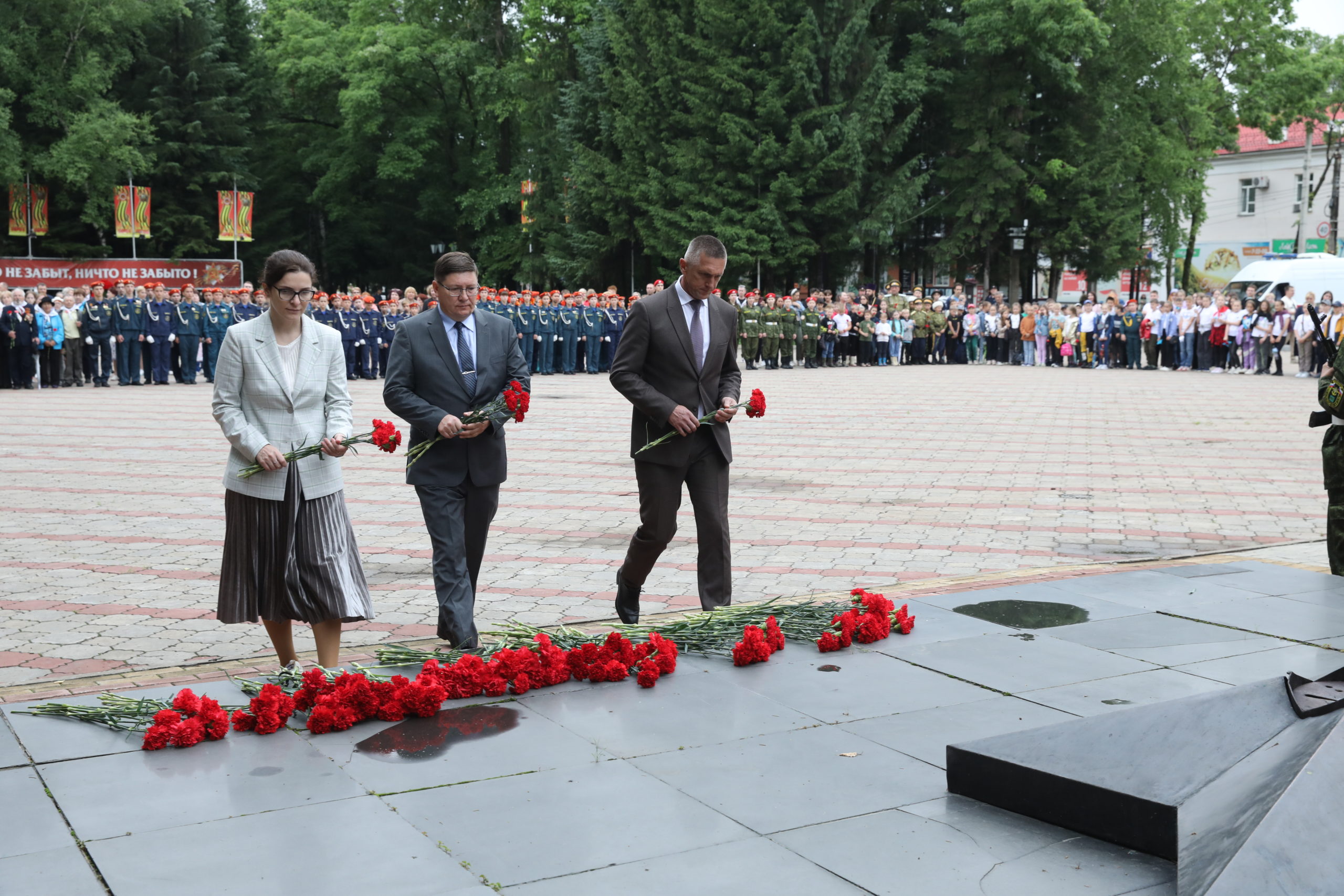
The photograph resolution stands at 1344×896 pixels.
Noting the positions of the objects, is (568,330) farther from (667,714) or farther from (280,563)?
(667,714)

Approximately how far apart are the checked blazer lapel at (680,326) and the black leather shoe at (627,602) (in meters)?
1.12

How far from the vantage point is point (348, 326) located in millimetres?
27703

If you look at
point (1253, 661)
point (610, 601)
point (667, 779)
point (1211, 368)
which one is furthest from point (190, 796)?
point (1211, 368)

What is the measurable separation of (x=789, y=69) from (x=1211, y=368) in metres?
16.6

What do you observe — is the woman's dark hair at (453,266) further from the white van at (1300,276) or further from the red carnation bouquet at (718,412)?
the white van at (1300,276)

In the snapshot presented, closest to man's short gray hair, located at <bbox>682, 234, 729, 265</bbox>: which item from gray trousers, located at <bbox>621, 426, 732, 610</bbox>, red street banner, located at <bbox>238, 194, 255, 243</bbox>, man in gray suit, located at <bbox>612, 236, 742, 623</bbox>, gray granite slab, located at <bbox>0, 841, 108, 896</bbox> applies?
man in gray suit, located at <bbox>612, 236, 742, 623</bbox>

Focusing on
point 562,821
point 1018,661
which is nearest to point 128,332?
point 1018,661

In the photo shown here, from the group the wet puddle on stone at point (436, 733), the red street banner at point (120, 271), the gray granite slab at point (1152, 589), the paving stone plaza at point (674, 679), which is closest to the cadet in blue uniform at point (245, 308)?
the paving stone plaza at point (674, 679)

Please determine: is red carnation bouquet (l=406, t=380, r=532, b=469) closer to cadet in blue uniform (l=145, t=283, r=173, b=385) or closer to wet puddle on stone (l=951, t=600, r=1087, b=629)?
wet puddle on stone (l=951, t=600, r=1087, b=629)

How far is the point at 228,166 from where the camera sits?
50.0m

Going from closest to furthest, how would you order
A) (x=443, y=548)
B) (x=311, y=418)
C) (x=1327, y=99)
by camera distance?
(x=311, y=418) < (x=443, y=548) < (x=1327, y=99)

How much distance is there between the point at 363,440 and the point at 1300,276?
3478 centimetres

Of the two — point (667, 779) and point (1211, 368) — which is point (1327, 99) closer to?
point (1211, 368)

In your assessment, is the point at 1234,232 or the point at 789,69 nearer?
the point at 789,69
